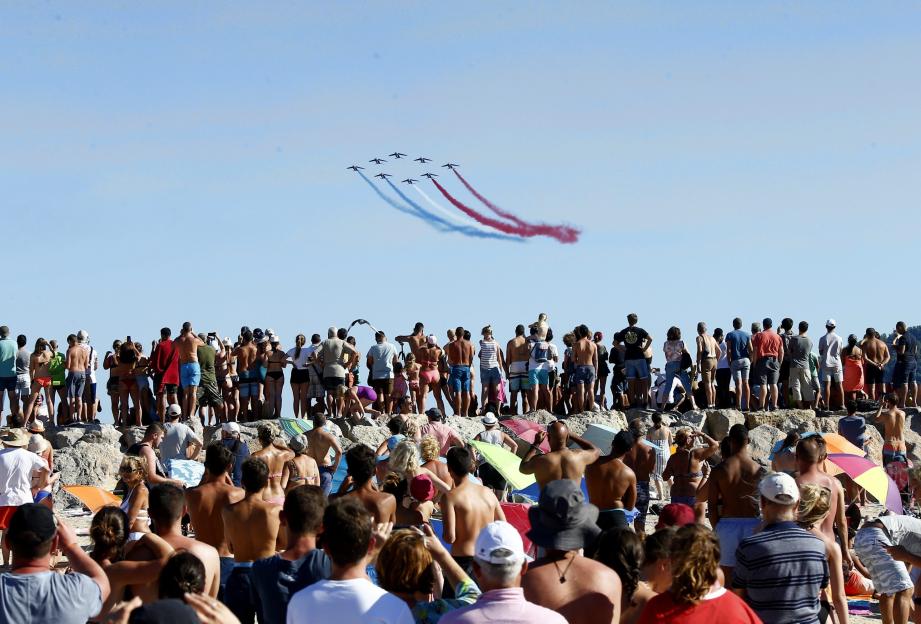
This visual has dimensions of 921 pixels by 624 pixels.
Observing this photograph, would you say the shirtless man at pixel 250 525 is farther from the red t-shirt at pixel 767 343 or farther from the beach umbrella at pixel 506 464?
the red t-shirt at pixel 767 343

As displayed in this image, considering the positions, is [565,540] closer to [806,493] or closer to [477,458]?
[806,493]

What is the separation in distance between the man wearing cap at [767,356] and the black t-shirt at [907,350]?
84.7 inches

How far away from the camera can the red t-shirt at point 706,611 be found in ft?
14.7

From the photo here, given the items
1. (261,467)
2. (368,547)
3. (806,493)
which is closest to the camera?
(368,547)

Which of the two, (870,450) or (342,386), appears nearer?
(342,386)

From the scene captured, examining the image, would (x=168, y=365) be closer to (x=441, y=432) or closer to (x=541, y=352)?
(x=441, y=432)

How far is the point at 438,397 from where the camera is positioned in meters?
19.0

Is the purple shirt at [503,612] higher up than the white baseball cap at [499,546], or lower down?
lower down

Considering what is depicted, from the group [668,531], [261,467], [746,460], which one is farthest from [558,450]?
[668,531]

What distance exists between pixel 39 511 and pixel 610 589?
7.34 feet

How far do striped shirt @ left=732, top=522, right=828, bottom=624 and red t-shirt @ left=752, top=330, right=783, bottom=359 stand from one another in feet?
44.8

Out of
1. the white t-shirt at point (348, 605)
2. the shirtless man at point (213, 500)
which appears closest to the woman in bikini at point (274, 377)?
the shirtless man at point (213, 500)

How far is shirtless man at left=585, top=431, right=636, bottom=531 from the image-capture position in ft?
30.4

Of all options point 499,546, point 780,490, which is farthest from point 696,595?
point 780,490
